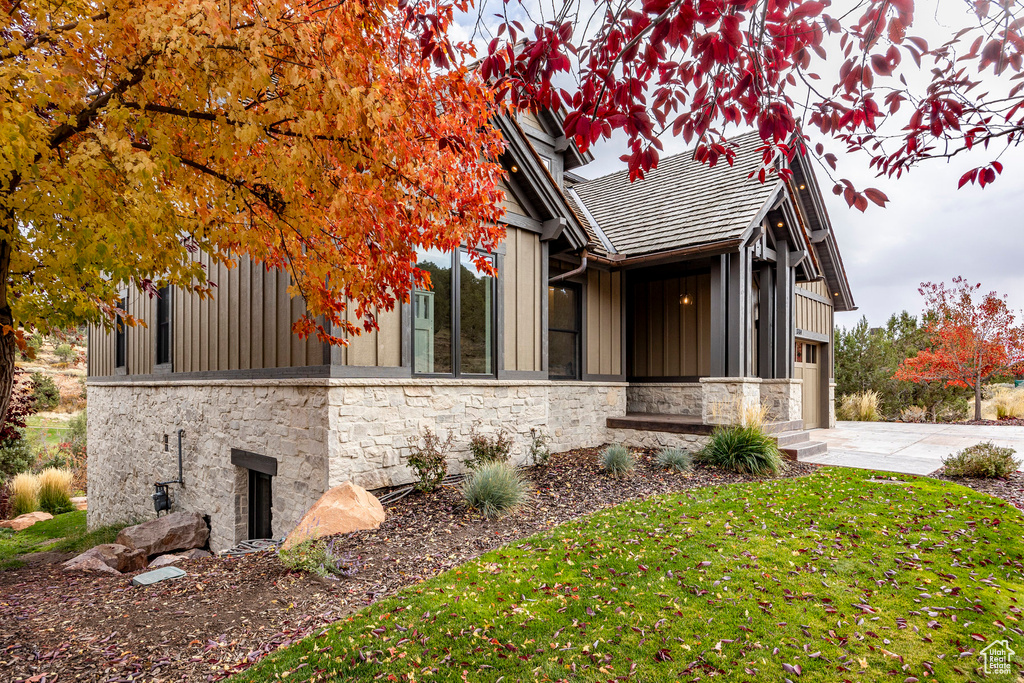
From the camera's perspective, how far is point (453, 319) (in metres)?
7.61

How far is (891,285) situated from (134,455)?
1816 inches

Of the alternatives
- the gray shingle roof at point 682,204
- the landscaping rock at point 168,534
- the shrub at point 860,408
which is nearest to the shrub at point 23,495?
the landscaping rock at point 168,534

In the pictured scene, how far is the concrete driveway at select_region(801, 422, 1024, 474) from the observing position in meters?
8.77

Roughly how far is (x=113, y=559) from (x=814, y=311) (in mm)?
15694

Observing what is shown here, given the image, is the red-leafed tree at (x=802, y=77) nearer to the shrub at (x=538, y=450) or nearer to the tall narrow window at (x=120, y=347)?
the shrub at (x=538, y=450)

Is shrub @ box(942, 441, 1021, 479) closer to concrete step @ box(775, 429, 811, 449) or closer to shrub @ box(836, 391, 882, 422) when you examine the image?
concrete step @ box(775, 429, 811, 449)

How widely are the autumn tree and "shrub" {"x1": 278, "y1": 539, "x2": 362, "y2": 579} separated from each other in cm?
236

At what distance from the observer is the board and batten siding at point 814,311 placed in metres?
13.9

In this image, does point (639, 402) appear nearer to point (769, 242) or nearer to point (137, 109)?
point (769, 242)

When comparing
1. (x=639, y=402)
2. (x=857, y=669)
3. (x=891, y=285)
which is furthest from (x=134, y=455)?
(x=891, y=285)

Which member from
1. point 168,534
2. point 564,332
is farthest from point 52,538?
point 564,332

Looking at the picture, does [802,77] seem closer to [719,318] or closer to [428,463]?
[428,463]

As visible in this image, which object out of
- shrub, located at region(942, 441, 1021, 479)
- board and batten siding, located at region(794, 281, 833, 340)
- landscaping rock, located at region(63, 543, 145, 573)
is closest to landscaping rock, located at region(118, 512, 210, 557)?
landscaping rock, located at region(63, 543, 145, 573)

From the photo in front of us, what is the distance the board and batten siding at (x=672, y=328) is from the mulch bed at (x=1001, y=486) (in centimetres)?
424
